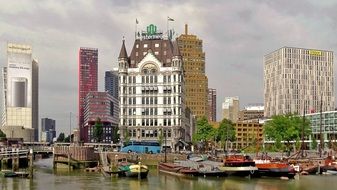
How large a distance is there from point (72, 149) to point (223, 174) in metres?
54.0

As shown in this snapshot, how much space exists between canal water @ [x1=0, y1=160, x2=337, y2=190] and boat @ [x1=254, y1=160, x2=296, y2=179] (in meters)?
2.09

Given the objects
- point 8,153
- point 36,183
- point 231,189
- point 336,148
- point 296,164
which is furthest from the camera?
point 336,148

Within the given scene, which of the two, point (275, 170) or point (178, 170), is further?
point (178, 170)

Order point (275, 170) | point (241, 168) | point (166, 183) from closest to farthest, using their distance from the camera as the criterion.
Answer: point (166, 183)
point (241, 168)
point (275, 170)

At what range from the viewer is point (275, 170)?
115 m

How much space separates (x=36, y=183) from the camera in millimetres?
104938

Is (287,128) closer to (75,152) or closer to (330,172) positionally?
(330,172)

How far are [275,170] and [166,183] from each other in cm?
2515

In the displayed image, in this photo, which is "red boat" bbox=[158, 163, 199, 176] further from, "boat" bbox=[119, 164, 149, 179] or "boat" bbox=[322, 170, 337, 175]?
"boat" bbox=[322, 170, 337, 175]

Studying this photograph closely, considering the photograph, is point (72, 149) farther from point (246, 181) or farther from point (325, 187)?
point (325, 187)

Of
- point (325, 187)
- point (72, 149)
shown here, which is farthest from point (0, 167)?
point (325, 187)

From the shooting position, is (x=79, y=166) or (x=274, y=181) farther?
(x=79, y=166)

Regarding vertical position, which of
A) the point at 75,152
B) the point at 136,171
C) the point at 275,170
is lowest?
the point at 275,170

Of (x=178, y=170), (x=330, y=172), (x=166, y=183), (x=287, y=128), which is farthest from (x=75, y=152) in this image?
(x=287, y=128)
